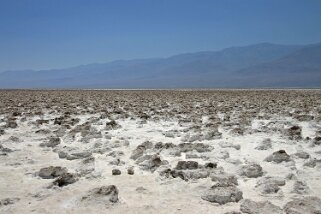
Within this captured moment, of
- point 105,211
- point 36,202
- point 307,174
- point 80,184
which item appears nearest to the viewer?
point 105,211

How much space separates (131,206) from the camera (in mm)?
4617

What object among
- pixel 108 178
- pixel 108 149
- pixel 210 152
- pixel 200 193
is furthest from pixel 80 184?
pixel 210 152

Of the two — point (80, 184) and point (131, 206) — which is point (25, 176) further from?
point (131, 206)

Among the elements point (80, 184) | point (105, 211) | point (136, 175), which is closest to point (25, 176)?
point (80, 184)

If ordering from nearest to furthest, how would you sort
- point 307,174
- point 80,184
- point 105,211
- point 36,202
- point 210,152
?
point 105,211 → point 36,202 → point 80,184 → point 307,174 → point 210,152

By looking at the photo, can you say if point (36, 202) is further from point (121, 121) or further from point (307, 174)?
point (121, 121)

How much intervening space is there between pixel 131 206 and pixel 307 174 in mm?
2578

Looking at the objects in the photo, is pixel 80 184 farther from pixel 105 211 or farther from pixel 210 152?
pixel 210 152

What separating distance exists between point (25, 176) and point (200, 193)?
2493mm

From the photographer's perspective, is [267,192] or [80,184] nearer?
[267,192]

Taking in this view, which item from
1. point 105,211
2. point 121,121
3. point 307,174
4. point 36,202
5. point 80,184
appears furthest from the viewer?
point 121,121

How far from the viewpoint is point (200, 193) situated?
16.3 ft

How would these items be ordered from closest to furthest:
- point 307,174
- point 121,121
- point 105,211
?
point 105,211, point 307,174, point 121,121

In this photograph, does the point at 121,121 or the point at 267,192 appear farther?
the point at 121,121
